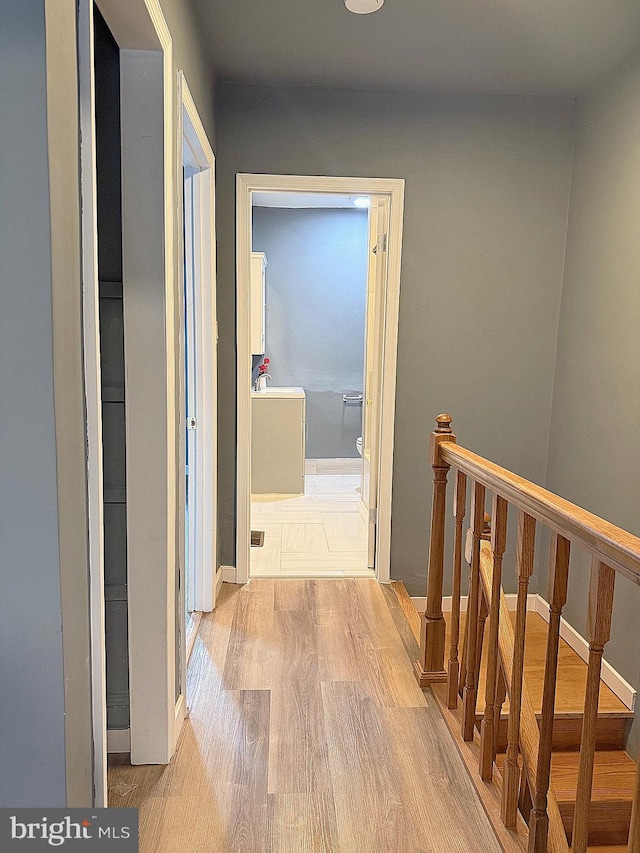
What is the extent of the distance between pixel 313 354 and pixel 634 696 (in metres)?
4.44

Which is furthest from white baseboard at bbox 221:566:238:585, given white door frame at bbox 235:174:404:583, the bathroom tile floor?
the bathroom tile floor

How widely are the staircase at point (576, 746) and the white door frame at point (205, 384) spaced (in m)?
1.01

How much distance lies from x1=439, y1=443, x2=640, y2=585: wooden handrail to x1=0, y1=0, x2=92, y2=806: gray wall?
917mm

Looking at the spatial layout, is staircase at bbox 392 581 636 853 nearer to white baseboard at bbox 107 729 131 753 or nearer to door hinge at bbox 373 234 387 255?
white baseboard at bbox 107 729 131 753

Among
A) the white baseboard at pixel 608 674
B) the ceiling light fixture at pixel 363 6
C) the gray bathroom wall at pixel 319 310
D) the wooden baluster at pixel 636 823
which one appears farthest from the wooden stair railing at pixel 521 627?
the gray bathroom wall at pixel 319 310

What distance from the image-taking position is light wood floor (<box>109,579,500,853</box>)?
172 centimetres

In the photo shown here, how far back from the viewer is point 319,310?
639cm

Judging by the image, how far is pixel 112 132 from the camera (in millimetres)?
1792

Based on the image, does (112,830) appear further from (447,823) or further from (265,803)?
(447,823)

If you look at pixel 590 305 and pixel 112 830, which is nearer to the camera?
pixel 112 830

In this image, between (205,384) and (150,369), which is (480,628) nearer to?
(150,369)

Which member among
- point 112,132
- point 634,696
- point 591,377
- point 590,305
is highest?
point 112,132

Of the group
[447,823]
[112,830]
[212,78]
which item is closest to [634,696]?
[447,823]

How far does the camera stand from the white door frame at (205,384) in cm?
292
